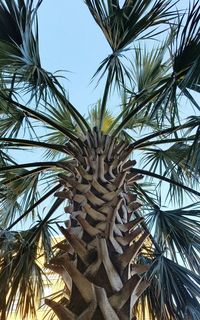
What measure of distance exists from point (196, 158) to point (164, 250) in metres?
0.92

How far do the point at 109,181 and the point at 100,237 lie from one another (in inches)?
22.6

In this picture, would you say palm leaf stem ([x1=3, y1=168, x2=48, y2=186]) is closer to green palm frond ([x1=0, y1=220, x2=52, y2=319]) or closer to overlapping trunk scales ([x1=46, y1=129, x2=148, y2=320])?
green palm frond ([x1=0, y1=220, x2=52, y2=319])

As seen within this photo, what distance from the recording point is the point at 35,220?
148 inches

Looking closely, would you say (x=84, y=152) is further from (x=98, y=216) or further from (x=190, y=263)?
(x=190, y=263)

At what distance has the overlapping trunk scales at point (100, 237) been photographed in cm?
172

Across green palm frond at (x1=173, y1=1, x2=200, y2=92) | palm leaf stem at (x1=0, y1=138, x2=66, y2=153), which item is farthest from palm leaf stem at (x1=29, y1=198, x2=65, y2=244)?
green palm frond at (x1=173, y1=1, x2=200, y2=92)

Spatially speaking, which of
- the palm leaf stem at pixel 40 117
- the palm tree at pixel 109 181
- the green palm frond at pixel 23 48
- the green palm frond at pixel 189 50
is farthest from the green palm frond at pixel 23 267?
the green palm frond at pixel 189 50

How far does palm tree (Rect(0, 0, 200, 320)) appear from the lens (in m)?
1.96

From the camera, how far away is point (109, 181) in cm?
252

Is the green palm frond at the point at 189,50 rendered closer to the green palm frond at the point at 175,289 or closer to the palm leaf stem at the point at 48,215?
the green palm frond at the point at 175,289

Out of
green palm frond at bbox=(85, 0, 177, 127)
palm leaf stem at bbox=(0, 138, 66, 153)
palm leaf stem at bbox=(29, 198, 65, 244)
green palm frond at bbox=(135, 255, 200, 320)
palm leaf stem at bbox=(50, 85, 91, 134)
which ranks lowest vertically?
green palm frond at bbox=(135, 255, 200, 320)

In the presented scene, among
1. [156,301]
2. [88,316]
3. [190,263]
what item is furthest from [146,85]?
[88,316]

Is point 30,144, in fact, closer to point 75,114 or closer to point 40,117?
point 40,117

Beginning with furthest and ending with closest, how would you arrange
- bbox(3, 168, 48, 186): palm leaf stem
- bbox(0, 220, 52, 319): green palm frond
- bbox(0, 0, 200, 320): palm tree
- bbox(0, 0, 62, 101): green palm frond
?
bbox(3, 168, 48, 186): palm leaf stem → bbox(0, 220, 52, 319): green palm frond → bbox(0, 0, 62, 101): green palm frond → bbox(0, 0, 200, 320): palm tree
